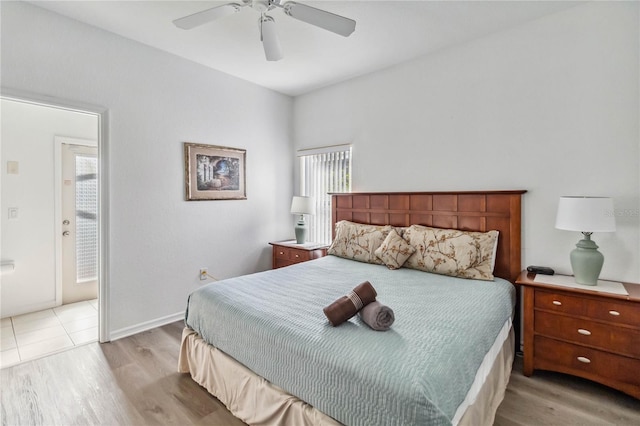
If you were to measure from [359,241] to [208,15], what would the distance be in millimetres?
2294

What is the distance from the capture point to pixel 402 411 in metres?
1.12

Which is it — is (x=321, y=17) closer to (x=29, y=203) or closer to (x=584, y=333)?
(x=584, y=333)

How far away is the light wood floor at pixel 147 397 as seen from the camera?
1825 mm

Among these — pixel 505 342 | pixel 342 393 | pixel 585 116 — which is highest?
pixel 585 116

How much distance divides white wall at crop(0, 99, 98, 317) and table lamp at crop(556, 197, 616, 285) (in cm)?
438

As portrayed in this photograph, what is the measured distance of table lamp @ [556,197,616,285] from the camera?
2072mm

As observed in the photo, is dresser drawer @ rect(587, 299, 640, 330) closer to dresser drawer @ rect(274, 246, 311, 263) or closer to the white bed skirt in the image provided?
the white bed skirt

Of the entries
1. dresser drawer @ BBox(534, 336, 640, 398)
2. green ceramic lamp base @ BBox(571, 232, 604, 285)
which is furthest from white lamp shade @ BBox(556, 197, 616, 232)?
dresser drawer @ BBox(534, 336, 640, 398)

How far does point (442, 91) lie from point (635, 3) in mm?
1381

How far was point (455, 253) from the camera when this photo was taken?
2.62m

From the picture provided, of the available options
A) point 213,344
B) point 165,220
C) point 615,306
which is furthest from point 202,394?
point 615,306

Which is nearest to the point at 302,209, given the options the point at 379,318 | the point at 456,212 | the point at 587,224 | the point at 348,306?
the point at 456,212

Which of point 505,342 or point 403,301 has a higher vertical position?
point 403,301

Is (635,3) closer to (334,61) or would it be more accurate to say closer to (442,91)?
(442,91)
